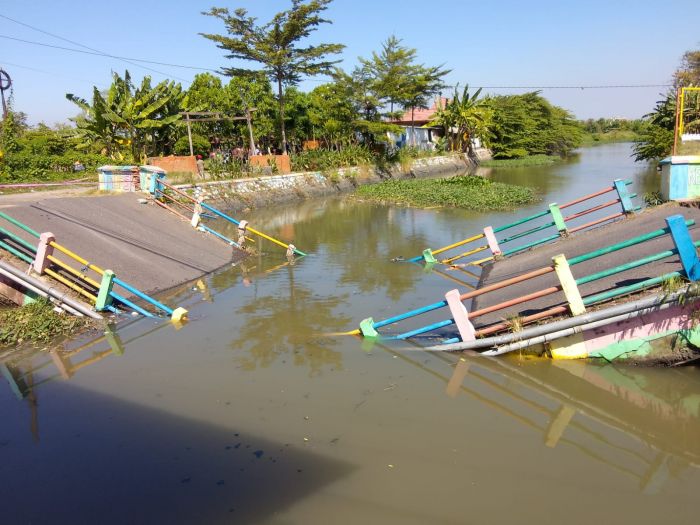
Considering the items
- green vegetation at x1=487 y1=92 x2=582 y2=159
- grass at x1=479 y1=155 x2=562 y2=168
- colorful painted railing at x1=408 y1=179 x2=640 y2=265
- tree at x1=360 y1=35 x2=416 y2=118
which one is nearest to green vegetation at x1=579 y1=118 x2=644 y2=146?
green vegetation at x1=487 y1=92 x2=582 y2=159

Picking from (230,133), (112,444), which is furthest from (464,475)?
(230,133)

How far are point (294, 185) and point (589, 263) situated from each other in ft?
66.2

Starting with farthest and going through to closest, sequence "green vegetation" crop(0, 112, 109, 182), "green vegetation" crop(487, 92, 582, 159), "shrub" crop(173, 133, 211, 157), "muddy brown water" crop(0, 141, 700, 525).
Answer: "green vegetation" crop(487, 92, 582, 159)
"shrub" crop(173, 133, 211, 157)
"green vegetation" crop(0, 112, 109, 182)
"muddy brown water" crop(0, 141, 700, 525)

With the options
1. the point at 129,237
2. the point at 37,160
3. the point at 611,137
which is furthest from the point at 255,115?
the point at 611,137

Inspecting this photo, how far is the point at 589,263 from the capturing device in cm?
819

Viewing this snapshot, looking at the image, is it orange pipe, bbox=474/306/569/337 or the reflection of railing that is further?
orange pipe, bbox=474/306/569/337

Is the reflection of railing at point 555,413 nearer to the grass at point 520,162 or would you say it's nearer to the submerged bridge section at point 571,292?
the submerged bridge section at point 571,292

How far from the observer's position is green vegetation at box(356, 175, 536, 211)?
2134cm

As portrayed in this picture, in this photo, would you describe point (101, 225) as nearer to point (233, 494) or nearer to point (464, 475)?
point (233, 494)

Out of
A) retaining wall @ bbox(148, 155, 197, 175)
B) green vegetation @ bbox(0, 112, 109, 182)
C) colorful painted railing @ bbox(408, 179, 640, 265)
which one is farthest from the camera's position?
retaining wall @ bbox(148, 155, 197, 175)

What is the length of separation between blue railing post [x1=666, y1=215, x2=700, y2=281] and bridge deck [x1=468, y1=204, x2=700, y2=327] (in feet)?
3.24

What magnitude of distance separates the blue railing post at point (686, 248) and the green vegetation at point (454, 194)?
1519 cm

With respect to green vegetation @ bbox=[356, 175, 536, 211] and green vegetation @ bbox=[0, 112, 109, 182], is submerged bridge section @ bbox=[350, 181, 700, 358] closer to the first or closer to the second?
green vegetation @ bbox=[356, 175, 536, 211]

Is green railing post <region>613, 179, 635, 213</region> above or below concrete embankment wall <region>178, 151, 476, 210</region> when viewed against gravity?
below
